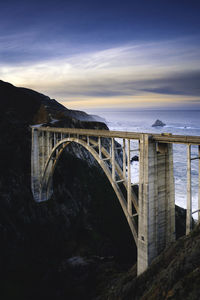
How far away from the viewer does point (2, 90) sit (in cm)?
6906

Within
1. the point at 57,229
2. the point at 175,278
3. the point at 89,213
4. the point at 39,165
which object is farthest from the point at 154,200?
the point at 39,165

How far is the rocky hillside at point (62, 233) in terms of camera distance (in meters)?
21.8

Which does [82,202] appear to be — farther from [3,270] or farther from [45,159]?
[3,270]

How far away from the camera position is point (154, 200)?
15.0m

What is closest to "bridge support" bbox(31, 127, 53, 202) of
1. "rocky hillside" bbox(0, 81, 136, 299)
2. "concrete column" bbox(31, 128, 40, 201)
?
"concrete column" bbox(31, 128, 40, 201)

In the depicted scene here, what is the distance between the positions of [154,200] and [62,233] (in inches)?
749

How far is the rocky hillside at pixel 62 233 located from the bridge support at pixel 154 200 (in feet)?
7.33

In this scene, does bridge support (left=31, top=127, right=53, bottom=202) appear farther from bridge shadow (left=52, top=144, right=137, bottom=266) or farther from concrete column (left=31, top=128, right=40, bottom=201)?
bridge shadow (left=52, top=144, right=137, bottom=266)

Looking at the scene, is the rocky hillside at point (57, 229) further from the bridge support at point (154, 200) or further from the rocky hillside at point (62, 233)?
the bridge support at point (154, 200)

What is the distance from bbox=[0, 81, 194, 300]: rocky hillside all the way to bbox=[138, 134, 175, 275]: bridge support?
224 cm

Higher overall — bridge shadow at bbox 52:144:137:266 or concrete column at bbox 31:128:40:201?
concrete column at bbox 31:128:40:201

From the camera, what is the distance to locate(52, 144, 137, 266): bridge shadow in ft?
90.7

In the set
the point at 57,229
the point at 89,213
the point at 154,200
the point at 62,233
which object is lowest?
the point at 62,233

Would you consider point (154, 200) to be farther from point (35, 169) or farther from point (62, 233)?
point (35, 169)
